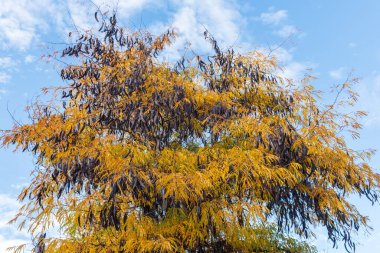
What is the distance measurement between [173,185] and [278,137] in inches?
78.3

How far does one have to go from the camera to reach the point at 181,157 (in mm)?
7469

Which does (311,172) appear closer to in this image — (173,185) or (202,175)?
(202,175)

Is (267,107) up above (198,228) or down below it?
above

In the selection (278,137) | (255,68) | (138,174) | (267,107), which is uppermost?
(255,68)

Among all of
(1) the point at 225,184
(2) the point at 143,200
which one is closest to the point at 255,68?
(1) the point at 225,184

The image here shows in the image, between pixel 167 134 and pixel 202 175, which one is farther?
pixel 167 134

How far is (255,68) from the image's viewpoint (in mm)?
8938

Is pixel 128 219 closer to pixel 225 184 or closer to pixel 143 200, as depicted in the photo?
pixel 143 200

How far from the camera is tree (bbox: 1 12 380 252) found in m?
7.07

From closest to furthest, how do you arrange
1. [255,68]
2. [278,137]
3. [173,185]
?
[173,185] < [278,137] < [255,68]

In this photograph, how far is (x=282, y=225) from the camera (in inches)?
332

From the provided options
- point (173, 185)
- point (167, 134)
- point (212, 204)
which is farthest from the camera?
point (167, 134)

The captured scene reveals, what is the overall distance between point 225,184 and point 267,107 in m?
2.24

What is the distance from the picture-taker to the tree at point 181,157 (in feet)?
23.2
